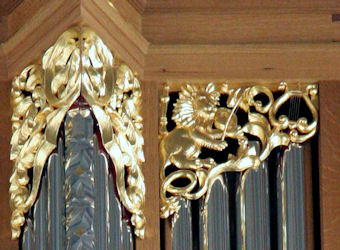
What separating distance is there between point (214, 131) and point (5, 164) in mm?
489

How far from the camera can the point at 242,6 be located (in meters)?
3.84

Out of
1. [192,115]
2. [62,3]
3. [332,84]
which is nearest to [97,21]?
[62,3]

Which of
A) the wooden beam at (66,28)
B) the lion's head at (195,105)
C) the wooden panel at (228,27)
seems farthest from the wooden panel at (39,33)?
the lion's head at (195,105)

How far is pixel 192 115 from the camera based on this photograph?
3832 millimetres

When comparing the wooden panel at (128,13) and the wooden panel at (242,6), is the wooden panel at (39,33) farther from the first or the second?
the wooden panel at (242,6)

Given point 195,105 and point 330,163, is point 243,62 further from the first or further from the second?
point 330,163

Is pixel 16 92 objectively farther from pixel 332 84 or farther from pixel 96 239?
pixel 332 84

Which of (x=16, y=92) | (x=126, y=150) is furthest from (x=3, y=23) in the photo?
(x=126, y=150)

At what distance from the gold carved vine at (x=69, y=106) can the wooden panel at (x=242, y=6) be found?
0.18m

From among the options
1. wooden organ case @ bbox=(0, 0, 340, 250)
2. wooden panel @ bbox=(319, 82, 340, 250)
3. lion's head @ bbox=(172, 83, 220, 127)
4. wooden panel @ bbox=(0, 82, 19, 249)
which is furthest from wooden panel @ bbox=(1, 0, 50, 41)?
wooden panel @ bbox=(319, 82, 340, 250)

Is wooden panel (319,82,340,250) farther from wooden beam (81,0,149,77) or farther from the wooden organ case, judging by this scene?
wooden beam (81,0,149,77)

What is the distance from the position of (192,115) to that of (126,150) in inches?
7.9

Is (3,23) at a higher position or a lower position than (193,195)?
higher

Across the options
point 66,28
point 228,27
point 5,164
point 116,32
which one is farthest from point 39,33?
point 228,27
